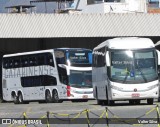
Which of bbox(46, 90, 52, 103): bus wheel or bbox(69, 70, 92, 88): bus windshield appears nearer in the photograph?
bbox(69, 70, 92, 88): bus windshield

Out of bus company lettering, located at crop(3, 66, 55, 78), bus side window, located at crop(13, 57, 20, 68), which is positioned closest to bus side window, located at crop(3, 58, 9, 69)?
bus company lettering, located at crop(3, 66, 55, 78)

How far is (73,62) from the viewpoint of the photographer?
4400 cm

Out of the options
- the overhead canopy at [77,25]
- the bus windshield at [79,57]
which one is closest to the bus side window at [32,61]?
the bus windshield at [79,57]

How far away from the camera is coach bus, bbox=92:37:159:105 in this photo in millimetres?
31281

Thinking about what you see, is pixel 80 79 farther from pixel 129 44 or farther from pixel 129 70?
pixel 129 70

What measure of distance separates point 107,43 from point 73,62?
1164 cm

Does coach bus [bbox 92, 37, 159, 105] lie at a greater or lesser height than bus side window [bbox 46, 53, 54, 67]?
greater

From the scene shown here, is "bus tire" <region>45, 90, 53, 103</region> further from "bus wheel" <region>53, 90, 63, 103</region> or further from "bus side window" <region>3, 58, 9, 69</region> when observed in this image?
"bus side window" <region>3, 58, 9, 69</region>

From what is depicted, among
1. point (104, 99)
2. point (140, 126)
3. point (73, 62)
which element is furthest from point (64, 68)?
point (140, 126)

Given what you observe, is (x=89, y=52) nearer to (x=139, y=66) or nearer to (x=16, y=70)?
(x=16, y=70)

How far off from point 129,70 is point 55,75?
530 inches

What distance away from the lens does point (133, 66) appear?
31.8 metres

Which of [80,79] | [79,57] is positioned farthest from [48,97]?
[79,57]

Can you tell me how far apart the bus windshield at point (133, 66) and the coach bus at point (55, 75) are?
1215 cm
